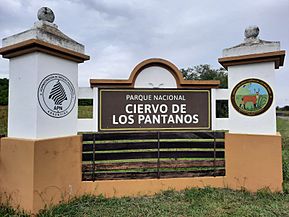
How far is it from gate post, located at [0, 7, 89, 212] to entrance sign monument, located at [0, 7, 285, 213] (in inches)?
0.5

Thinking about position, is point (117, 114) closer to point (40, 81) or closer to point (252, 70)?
point (40, 81)

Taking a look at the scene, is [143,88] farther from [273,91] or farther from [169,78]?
[273,91]

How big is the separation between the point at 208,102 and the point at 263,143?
1019 mm

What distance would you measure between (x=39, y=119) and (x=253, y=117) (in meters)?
3.09

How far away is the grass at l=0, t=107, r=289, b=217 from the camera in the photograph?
305 cm

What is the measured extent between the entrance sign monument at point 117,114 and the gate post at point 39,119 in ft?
0.04

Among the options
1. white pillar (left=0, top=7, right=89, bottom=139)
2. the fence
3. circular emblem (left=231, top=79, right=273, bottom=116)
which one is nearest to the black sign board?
the fence

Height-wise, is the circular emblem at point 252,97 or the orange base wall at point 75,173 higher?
the circular emblem at point 252,97

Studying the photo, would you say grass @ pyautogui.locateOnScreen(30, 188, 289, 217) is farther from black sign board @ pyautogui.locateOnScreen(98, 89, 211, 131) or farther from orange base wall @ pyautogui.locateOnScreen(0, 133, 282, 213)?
black sign board @ pyautogui.locateOnScreen(98, 89, 211, 131)

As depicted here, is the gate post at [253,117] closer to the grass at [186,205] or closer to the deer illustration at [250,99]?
the deer illustration at [250,99]

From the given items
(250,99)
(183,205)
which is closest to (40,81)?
(183,205)

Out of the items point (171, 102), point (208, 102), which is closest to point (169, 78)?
point (171, 102)

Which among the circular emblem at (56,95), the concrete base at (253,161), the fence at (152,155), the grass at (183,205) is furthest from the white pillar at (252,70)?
the circular emblem at (56,95)

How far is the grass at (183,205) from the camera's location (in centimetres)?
305
